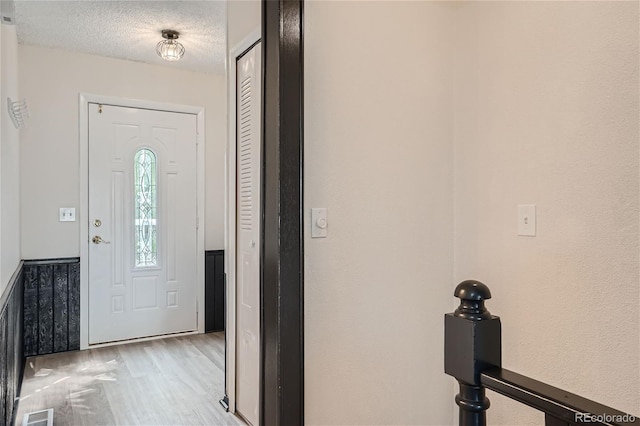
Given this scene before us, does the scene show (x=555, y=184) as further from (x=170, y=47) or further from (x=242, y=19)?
(x=170, y=47)

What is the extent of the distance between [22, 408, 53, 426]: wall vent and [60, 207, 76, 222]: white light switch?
154cm

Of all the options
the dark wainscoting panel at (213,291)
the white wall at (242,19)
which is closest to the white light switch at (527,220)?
the white wall at (242,19)

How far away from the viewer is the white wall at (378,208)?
1736 millimetres

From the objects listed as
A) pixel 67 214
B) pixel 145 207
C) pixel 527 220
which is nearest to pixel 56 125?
pixel 67 214

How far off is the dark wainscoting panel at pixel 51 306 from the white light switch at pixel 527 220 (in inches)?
129

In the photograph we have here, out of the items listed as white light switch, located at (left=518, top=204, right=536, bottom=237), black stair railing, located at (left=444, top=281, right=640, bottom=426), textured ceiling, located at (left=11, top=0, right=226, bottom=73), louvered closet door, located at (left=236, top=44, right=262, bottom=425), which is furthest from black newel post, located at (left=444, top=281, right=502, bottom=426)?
textured ceiling, located at (left=11, top=0, right=226, bottom=73)

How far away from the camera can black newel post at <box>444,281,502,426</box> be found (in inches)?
28.6

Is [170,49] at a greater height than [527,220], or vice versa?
[170,49]

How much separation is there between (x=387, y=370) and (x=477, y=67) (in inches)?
50.9

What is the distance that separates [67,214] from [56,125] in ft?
2.25

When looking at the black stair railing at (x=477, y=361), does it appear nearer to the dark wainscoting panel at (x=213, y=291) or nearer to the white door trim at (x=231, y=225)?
the white door trim at (x=231, y=225)

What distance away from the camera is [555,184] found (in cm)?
162

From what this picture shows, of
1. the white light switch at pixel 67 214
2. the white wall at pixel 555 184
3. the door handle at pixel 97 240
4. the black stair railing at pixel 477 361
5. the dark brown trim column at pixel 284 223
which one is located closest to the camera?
the black stair railing at pixel 477 361

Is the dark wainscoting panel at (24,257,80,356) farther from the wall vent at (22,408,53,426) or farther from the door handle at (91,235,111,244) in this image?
the wall vent at (22,408,53,426)
